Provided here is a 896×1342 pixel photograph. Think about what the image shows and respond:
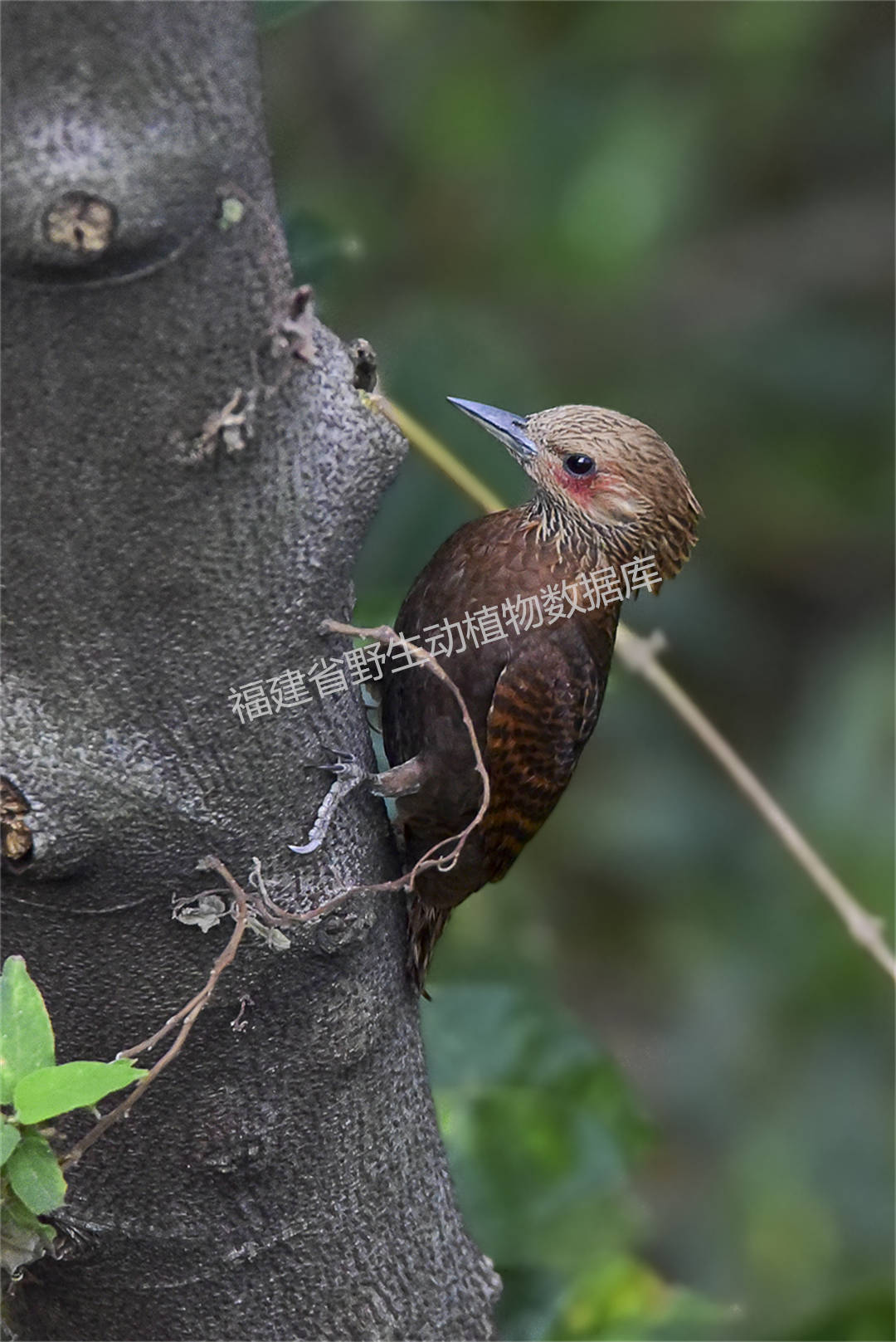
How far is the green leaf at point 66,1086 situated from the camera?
118 centimetres

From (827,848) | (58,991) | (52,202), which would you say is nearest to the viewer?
(52,202)

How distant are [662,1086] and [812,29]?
10.0ft

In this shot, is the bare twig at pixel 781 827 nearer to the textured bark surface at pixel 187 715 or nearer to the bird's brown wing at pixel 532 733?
the bird's brown wing at pixel 532 733

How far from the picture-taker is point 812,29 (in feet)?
12.3

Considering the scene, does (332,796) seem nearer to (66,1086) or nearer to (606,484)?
(66,1086)

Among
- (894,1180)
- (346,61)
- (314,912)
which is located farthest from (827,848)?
(314,912)

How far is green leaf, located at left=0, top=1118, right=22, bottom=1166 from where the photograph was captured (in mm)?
1219

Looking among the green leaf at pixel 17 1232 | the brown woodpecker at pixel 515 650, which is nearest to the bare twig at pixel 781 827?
the brown woodpecker at pixel 515 650

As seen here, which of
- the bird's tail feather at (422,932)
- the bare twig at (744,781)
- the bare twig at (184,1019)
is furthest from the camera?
the bare twig at (744,781)

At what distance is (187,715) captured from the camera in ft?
4.42

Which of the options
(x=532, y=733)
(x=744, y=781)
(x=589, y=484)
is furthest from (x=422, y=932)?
(x=589, y=484)

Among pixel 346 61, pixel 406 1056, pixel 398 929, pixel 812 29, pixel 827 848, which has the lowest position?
pixel 406 1056

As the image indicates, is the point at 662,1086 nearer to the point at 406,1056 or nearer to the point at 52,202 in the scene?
the point at 406,1056

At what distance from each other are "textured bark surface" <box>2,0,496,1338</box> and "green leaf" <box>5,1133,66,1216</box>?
21cm
